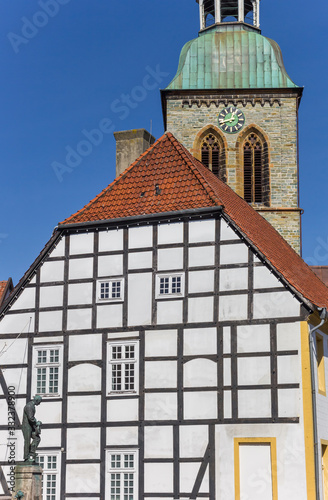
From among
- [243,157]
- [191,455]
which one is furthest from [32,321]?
[243,157]

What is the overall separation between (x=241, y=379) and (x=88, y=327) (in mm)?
4328

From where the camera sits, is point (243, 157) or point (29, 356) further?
point (243, 157)

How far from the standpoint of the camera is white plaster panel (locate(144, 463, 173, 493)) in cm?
2300

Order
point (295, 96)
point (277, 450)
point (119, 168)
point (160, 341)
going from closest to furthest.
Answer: point (277, 450), point (160, 341), point (119, 168), point (295, 96)

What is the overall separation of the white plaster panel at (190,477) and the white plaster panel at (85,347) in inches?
143

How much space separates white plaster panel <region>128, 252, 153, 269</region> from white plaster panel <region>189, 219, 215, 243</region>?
1.17 meters

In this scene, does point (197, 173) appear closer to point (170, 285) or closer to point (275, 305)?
point (170, 285)

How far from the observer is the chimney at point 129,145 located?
30.9 metres

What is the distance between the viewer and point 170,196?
2578cm

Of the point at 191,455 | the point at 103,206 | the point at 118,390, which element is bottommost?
the point at 191,455

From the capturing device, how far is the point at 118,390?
24.2 metres

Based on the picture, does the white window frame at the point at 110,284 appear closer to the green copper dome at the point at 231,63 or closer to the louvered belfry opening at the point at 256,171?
the louvered belfry opening at the point at 256,171

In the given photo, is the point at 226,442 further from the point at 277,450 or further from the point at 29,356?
the point at 29,356

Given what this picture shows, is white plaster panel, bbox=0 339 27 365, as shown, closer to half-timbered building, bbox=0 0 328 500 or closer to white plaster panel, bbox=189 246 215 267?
half-timbered building, bbox=0 0 328 500
